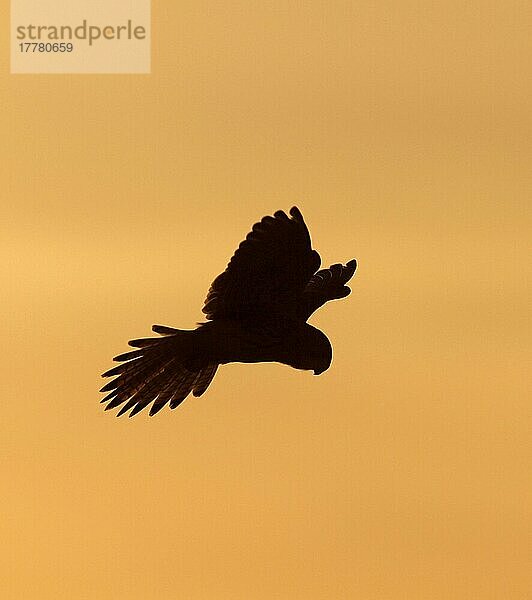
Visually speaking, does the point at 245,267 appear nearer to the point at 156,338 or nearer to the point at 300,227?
the point at 300,227

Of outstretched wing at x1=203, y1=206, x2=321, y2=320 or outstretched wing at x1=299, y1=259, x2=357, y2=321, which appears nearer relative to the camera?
outstretched wing at x1=203, y1=206, x2=321, y2=320

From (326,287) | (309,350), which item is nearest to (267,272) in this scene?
(309,350)

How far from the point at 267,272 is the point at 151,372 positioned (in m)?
1.08

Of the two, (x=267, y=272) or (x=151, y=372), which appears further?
(x=151, y=372)

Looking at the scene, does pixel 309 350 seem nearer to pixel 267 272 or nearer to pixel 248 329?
pixel 248 329

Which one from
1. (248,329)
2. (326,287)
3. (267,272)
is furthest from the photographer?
(326,287)

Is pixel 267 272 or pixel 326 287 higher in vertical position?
pixel 267 272

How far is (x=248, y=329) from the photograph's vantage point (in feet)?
23.2

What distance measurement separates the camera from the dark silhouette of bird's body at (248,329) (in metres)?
6.63

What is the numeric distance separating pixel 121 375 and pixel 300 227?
1.52 meters

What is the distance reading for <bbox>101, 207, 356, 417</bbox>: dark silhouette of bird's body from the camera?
21.7 ft

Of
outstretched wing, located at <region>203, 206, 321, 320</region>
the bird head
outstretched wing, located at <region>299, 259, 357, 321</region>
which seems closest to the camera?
outstretched wing, located at <region>203, 206, 321, 320</region>

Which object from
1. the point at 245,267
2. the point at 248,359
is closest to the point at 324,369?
the point at 248,359

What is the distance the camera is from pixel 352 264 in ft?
27.4
